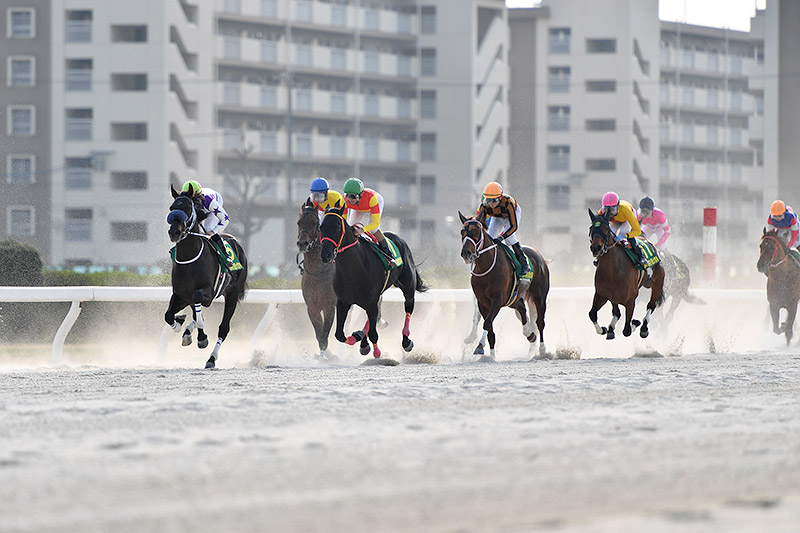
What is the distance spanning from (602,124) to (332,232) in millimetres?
51225

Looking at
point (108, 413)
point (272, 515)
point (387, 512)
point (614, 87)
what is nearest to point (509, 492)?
point (387, 512)

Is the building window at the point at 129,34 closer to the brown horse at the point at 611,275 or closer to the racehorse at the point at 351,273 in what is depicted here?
the brown horse at the point at 611,275

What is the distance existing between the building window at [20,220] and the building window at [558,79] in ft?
91.1

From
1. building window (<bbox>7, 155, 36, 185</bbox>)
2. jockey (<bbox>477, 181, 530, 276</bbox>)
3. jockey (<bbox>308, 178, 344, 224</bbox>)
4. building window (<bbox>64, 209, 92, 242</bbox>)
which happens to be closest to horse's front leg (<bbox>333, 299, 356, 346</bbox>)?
jockey (<bbox>308, 178, 344, 224</bbox>)

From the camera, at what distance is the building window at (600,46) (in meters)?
61.3

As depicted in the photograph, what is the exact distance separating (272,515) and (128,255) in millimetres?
42971

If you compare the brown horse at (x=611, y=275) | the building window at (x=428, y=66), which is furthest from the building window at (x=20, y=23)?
the brown horse at (x=611, y=275)

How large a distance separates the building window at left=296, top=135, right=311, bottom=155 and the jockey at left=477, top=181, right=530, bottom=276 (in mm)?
37772

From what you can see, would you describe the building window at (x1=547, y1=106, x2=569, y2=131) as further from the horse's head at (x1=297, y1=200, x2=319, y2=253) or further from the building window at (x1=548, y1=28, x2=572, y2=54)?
the horse's head at (x1=297, y1=200, x2=319, y2=253)

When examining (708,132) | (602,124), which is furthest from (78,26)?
(708,132)

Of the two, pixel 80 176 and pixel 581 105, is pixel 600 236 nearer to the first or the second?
pixel 80 176

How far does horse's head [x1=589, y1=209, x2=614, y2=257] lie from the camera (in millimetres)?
12837

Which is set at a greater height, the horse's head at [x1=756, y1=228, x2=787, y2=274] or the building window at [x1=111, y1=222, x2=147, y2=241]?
the building window at [x1=111, y1=222, x2=147, y2=241]

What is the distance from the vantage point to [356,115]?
2052 inches
